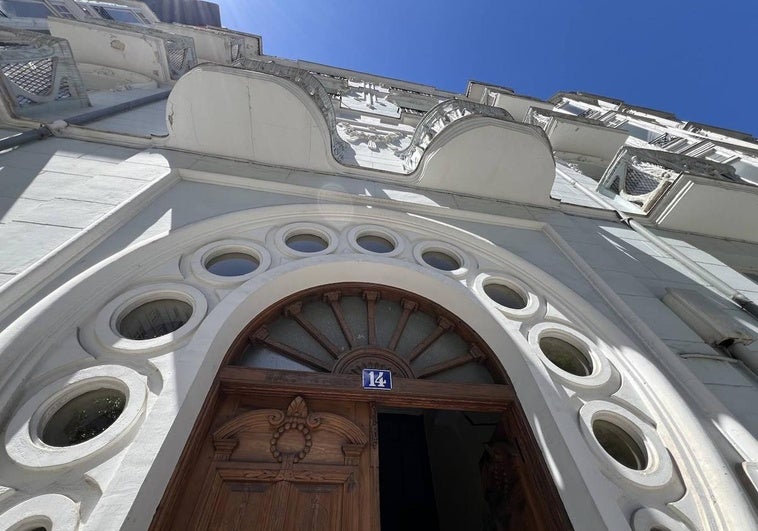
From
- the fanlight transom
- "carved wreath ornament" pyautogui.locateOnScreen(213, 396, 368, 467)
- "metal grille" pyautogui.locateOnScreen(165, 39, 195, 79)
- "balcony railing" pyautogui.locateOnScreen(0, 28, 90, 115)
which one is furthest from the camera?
"metal grille" pyautogui.locateOnScreen(165, 39, 195, 79)

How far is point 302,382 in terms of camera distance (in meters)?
2.50

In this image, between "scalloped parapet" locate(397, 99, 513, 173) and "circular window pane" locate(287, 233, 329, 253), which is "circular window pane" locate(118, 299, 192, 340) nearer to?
"circular window pane" locate(287, 233, 329, 253)

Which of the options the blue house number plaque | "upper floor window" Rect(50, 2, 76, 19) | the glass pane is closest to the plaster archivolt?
the glass pane

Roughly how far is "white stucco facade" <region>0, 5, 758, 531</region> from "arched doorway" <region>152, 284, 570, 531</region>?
0.18 meters

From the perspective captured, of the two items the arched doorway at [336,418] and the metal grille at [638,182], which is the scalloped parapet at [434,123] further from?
the arched doorway at [336,418]

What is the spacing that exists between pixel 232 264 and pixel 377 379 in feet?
6.36

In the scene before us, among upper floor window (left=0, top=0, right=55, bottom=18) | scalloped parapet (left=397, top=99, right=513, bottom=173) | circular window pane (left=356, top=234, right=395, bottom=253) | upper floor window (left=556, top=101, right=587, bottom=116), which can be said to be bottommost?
circular window pane (left=356, top=234, right=395, bottom=253)

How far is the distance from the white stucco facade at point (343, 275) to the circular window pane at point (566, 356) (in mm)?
113

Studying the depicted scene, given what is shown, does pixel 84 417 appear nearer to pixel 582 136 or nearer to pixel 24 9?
pixel 582 136

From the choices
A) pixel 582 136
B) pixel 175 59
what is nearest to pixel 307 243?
pixel 175 59

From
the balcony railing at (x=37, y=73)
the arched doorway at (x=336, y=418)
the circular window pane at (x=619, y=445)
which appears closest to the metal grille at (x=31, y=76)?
the balcony railing at (x=37, y=73)

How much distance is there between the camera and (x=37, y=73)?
18.5 feet

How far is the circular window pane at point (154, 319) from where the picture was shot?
2.49m

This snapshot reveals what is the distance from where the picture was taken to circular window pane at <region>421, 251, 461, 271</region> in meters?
3.93
